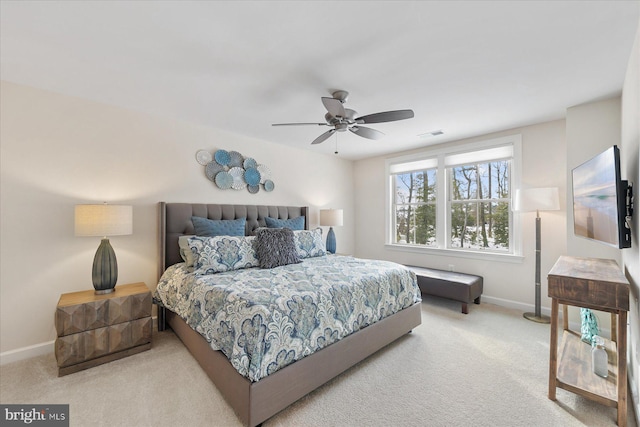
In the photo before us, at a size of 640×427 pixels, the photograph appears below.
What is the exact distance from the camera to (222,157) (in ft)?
12.2

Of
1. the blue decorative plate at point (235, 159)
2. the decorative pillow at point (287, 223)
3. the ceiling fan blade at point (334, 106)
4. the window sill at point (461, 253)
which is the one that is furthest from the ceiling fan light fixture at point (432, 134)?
the blue decorative plate at point (235, 159)

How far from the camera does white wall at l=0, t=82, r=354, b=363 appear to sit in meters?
2.39

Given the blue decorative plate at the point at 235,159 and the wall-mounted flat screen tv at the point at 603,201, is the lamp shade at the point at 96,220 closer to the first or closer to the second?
the blue decorative plate at the point at 235,159

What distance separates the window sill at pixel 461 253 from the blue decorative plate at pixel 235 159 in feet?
10.2

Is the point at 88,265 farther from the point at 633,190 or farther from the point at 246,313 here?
the point at 633,190

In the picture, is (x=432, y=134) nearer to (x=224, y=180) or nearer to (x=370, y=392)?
(x=224, y=180)

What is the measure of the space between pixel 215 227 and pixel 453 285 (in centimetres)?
320

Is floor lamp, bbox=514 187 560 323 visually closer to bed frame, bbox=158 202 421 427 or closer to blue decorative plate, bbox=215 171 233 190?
bed frame, bbox=158 202 421 427

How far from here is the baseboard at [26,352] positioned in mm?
2342

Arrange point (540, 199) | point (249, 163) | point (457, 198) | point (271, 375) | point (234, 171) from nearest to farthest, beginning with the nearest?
point (271, 375)
point (540, 199)
point (234, 171)
point (249, 163)
point (457, 198)

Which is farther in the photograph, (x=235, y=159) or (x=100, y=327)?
(x=235, y=159)

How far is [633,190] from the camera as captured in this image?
1.78 m

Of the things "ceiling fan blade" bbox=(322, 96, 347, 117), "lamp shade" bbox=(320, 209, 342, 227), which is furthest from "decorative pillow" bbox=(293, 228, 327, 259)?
"ceiling fan blade" bbox=(322, 96, 347, 117)

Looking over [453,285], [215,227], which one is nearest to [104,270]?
[215,227]
